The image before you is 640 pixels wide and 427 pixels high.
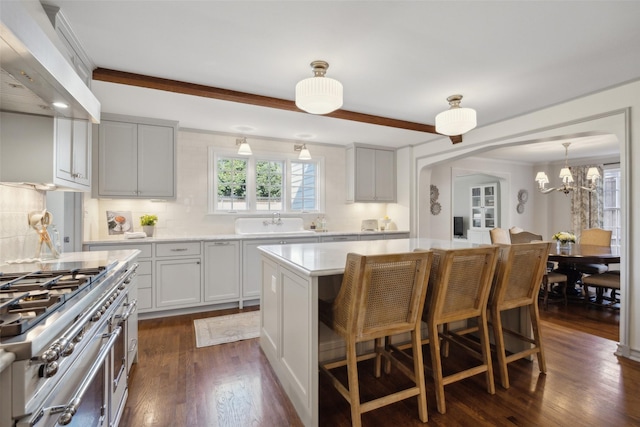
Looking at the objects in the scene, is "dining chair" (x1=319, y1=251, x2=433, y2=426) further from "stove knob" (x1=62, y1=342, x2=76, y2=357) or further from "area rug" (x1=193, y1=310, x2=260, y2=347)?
"area rug" (x1=193, y1=310, x2=260, y2=347)

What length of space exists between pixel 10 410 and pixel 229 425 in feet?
4.14

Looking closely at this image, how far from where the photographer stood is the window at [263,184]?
177 inches

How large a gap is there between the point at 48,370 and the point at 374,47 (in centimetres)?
240

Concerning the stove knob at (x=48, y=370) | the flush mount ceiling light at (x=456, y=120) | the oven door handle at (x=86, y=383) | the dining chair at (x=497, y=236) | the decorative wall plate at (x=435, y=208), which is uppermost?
the flush mount ceiling light at (x=456, y=120)

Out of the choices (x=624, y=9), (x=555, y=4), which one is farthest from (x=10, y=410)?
(x=624, y=9)

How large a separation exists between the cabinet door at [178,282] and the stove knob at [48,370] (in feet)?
9.26

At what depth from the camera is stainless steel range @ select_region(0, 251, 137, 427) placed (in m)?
0.76

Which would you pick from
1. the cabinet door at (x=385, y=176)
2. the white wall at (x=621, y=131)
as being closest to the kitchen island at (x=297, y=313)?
the white wall at (x=621, y=131)

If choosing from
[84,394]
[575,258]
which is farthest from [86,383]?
[575,258]

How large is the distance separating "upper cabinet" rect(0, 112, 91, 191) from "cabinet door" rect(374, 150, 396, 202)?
167 inches

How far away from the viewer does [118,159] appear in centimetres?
354

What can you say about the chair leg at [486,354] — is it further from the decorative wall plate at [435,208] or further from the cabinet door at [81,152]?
the decorative wall plate at [435,208]

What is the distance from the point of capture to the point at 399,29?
6.48ft

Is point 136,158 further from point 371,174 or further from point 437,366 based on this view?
point 437,366
